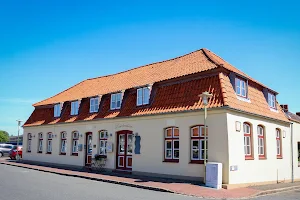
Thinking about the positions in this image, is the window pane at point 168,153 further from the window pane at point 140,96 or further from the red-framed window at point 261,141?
the red-framed window at point 261,141

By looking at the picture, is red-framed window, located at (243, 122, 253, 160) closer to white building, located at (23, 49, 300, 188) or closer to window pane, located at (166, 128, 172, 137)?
white building, located at (23, 49, 300, 188)

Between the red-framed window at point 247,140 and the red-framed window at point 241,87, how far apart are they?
1.66 m

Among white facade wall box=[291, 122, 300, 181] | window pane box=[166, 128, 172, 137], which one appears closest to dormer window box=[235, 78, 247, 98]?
window pane box=[166, 128, 172, 137]

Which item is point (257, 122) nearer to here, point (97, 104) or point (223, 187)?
point (223, 187)

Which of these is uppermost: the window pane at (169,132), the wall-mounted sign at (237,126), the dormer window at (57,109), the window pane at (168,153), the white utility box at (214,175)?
the dormer window at (57,109)

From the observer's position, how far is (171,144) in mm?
15719

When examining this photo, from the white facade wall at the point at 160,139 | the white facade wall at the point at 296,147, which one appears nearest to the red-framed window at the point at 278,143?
the white facade wall at the point at 296,147

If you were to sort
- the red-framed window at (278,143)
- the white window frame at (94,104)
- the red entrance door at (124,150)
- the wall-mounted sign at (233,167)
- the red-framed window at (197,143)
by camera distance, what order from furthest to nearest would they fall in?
the white window frame at (94,104), the red entrance door at (124,150), the red-framed window at (278,143), the red-framed window at (197,143), the wall-mounted sign at (233,167)

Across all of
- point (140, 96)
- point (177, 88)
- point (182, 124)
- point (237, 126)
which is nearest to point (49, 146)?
point (140, 96)

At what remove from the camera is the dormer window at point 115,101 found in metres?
19.8

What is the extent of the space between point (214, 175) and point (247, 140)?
11.2 ft

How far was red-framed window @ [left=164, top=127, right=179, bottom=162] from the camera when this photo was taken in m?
15.5

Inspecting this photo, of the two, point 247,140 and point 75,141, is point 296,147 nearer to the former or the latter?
point 247,140

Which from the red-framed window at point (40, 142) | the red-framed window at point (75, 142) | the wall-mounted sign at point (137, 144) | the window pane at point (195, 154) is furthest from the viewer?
the red-framed window at point (40, 142)
